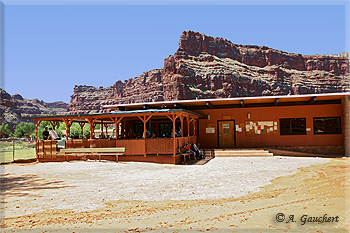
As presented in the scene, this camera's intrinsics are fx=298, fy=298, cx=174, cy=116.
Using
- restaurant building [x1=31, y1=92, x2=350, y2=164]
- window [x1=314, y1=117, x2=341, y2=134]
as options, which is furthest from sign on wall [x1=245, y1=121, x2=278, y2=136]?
window [x1=314, y1=117, x2=341, y2=134]

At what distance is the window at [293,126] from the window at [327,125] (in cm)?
75

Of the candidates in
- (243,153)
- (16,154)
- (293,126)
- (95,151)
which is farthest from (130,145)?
(16,154)

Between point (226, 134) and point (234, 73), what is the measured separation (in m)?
80.5

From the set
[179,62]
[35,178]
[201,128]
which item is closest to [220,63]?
[179,62]

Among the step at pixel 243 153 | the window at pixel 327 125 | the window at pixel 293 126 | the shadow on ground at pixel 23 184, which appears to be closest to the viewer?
the shadow on ground at pixel 23 184

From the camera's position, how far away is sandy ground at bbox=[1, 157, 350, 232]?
4.58 m

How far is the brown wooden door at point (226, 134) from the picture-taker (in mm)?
19125

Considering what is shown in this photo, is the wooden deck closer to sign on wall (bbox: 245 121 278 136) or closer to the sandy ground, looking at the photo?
the sandy ground

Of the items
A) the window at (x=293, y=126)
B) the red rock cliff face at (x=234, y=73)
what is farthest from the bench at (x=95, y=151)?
the red rock cliff face at (x=234, y=73)

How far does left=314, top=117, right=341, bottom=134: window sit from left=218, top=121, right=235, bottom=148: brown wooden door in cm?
496

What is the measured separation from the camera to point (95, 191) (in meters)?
7.59

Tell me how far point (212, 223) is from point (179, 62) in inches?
3757

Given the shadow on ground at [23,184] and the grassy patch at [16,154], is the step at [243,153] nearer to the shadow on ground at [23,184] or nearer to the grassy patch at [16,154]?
the shadow on ground at [23,184]

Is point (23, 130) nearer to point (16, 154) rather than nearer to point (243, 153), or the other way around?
point (16, 154)
